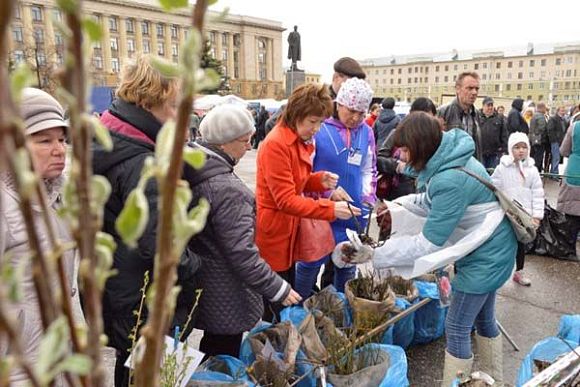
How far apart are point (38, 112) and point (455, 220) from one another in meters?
Result: 1.54

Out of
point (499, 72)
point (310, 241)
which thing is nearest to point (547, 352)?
point (310, 241)

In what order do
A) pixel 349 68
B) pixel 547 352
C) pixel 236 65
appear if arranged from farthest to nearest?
pixel 236 65
pixel 349 68
pixel 547 352

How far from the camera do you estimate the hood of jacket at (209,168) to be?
161 centimetres

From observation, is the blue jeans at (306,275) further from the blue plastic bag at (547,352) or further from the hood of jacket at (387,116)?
the hood of jacket at (387,116)

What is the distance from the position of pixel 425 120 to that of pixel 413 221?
57 centimetres

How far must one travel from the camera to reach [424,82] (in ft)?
275

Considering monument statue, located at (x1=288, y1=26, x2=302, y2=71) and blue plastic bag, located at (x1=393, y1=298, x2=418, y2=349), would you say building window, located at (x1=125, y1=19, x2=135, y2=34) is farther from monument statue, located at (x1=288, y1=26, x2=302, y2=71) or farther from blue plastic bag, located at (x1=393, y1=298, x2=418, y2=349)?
blue plastic bag, located at (x1=393, y1=298, x2=418, y2=349)

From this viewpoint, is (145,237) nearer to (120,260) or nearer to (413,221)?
(120,260)

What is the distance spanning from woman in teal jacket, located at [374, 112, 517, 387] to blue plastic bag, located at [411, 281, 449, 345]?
692 mm

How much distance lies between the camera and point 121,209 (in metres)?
1.48

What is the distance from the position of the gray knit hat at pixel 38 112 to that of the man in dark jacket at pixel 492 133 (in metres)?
5.81

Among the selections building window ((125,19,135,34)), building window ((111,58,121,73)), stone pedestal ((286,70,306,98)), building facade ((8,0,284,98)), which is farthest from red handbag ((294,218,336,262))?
building window ((125,19,135,34))

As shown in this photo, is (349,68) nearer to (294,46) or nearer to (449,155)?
(449,155)

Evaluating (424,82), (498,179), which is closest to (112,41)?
(424,82)
